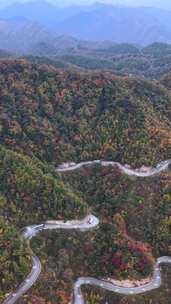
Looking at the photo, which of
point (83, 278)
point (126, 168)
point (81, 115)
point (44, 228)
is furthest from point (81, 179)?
point (83, 278)

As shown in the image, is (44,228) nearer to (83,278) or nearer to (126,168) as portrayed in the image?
(83,278)

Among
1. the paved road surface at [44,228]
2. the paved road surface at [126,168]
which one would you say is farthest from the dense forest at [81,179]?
the paved road surface at [126,168]

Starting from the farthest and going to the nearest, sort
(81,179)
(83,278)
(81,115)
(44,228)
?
(81,115) < (81,179) < (44,228) < (83,278)

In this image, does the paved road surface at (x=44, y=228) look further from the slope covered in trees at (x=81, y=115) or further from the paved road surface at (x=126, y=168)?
the slope covered in trees at (x=81, y=115)

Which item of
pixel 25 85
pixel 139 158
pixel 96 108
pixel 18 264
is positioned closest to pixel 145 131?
pixel 139 158

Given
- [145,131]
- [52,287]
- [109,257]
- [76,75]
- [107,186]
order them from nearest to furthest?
[52,287] → [109,257] → [107,186] → [145,131] → [76,75]

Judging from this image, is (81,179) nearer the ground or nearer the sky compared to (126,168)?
nearer the ground

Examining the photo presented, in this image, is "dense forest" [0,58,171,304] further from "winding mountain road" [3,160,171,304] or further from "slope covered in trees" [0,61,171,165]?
"winding mountain road" [3,160,171,304]

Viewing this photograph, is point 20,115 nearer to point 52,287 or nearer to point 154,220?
point 154,220
